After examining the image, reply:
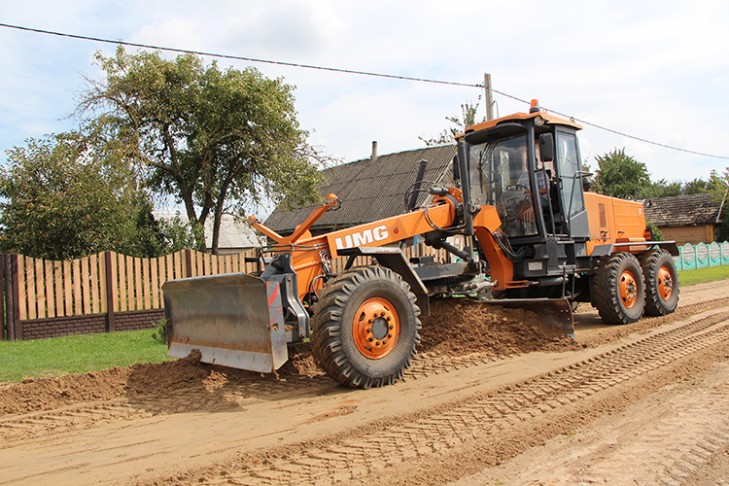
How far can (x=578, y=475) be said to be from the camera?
12.4ft

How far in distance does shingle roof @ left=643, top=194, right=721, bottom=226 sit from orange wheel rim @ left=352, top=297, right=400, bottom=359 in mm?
39654

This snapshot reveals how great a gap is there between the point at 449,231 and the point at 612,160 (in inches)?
2553

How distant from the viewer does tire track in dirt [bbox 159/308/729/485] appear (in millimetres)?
3973

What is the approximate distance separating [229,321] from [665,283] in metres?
8.73

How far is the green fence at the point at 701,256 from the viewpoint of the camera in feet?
92.2

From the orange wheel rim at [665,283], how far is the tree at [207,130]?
34.8 ft

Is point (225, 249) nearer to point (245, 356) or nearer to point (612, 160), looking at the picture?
point (245, 356)

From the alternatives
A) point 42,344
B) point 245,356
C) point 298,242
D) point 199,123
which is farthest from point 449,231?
point 199,123

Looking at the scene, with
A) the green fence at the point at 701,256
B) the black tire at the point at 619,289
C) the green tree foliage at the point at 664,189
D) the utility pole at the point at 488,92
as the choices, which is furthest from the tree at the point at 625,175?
the black tire at the point at 619,289

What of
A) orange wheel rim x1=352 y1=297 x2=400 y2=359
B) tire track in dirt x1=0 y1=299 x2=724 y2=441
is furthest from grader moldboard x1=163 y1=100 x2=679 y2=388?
tire track in dirt x1=0 y1=299 x2=724 y2=441

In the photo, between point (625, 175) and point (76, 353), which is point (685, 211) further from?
point (76, 353)

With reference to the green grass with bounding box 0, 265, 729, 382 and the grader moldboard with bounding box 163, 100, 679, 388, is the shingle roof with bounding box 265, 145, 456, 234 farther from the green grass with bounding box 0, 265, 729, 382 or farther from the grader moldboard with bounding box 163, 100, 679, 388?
the grader moldboard with bounding box 163, 100, 679, 388

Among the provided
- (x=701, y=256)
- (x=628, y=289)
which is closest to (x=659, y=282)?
(x=628, y=289)

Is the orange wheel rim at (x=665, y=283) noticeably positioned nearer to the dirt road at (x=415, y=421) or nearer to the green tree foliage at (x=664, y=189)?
the dirt road at (x=415, y=421)
